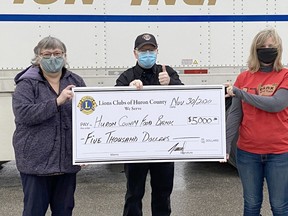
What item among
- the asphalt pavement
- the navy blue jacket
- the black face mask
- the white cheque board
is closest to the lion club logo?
the white cheque board

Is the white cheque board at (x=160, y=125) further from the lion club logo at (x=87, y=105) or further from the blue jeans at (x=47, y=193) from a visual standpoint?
the blue jeans at (x=47, y=193)

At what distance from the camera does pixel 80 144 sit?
3.25 metres

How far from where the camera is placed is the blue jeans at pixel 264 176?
125 inches

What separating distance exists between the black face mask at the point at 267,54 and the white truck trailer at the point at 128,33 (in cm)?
208

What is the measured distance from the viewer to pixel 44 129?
3.01 metres

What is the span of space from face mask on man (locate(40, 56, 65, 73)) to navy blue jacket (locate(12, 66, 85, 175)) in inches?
3.3

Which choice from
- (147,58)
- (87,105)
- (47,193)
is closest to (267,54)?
(147,58)

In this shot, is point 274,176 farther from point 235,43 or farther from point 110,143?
point 235,43

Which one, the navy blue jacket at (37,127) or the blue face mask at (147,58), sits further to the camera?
the blue face mask at (147,58)

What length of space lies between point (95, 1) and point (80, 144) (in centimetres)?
231

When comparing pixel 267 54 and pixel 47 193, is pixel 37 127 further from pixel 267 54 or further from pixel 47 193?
pixel 267 54

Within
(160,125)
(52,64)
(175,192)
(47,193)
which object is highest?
(52,64)

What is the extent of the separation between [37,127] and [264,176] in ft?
5.74

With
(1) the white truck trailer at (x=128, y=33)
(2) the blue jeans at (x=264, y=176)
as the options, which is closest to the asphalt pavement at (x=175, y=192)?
(1) the white truck trailer at (x=128, y=33)
